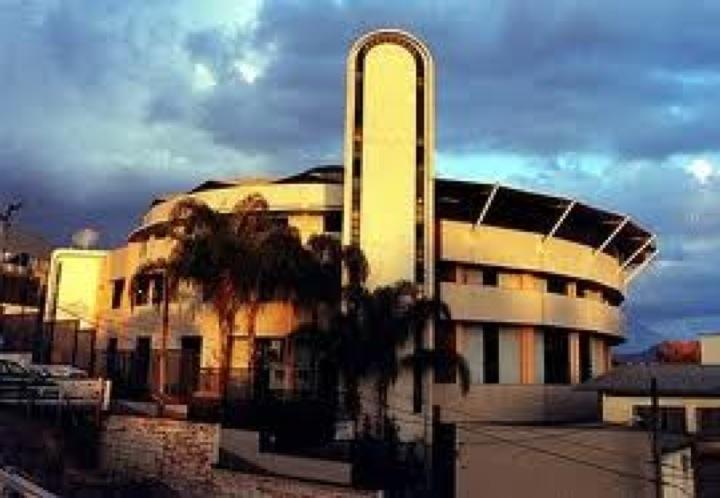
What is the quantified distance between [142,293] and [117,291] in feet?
14.4

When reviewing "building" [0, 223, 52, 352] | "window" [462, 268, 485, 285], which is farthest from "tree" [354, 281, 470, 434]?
"building" [0, 223, 52, 352]

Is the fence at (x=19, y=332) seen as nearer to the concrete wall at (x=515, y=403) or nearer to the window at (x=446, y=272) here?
the window at (x=446, y=272)

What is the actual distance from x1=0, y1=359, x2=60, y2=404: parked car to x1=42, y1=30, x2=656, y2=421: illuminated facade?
10456 mm

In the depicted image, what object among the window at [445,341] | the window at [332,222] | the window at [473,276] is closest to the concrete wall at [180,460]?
the window at [445,341]

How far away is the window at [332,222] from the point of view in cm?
5006

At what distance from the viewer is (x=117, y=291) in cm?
5962

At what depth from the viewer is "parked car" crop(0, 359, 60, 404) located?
128 feet

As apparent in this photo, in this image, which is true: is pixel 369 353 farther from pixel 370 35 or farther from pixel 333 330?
pixel 370 35

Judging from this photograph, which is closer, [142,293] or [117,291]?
[142,293]

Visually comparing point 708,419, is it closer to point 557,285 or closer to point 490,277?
point 490,277

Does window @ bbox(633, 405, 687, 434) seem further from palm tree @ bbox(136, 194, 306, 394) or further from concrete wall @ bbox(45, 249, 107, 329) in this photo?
concrete wall @ bbox(45, 249, 107, 329)

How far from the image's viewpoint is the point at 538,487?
109 feet

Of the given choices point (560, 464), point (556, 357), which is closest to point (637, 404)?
point (560, 464)

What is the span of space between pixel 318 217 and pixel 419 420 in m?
12.8
